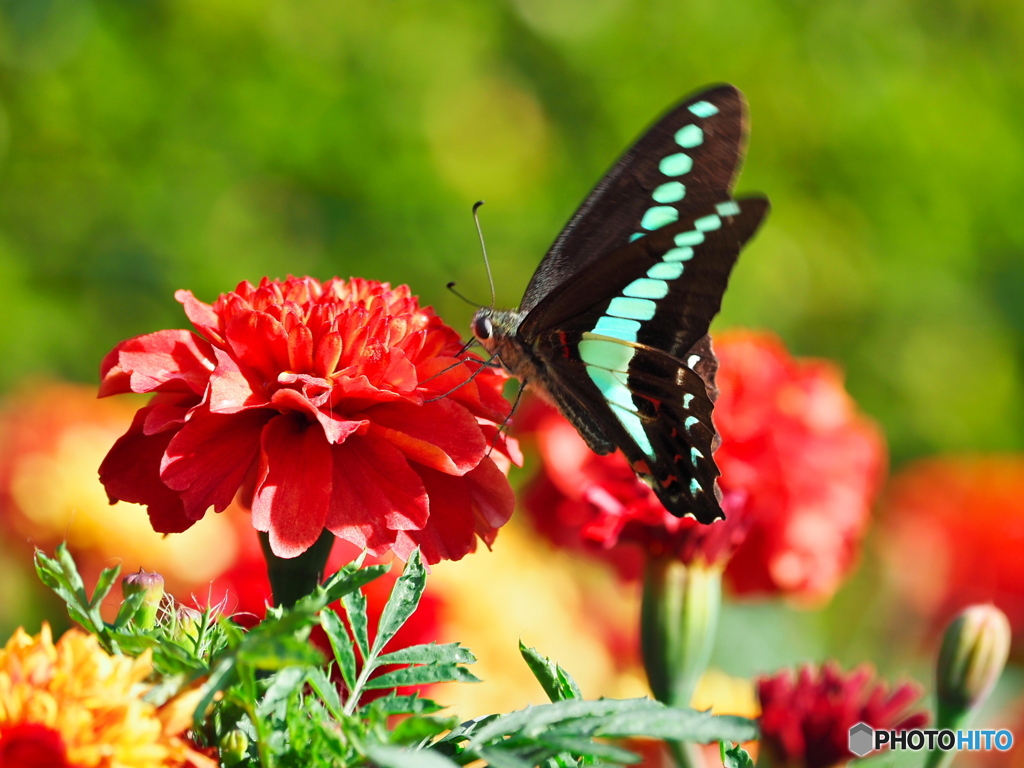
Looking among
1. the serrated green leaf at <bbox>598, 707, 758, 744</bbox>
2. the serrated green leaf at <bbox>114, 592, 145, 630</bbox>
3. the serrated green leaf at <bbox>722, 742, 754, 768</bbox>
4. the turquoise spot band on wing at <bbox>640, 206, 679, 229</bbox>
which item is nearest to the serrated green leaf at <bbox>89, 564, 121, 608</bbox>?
the serrated green leaf at <bbox>114, 592, 145, 630</bbox>

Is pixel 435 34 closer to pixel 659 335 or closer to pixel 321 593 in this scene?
pixel 659 335

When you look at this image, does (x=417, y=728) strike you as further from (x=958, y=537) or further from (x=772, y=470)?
(x=958, y=537)

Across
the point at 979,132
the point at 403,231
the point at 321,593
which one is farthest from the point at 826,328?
the point at 321,593

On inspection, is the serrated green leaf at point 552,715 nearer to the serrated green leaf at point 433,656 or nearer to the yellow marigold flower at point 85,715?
the serrated green leaf at point 433,656

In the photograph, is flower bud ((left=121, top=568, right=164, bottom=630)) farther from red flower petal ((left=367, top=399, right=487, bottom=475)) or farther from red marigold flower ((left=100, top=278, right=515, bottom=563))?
red flower petal ((left=367, top=399, right=487, bottom=475))
